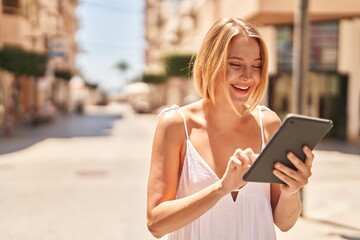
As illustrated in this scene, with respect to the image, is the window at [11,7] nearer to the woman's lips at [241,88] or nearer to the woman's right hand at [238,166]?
the woman's lips at [241,88]

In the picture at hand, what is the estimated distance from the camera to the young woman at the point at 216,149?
2141mm

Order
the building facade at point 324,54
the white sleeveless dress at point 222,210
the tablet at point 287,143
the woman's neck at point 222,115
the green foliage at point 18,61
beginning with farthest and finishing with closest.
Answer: the green foliage at point 18,61, the building facade at point 324,54, the woman's neck at point 222,115, the white sleeveless dress at point 222,210, the tablet at point 287,143

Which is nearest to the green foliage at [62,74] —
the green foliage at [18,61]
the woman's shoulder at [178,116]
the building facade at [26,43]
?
the building facade at [26,43]

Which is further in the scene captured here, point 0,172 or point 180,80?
point 180,80

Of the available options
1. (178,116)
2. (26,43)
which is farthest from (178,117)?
(26,43)

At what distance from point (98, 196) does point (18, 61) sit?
20026 mm

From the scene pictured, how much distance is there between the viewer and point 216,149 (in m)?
2.23

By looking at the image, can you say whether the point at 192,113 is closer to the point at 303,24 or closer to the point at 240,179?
the point at 240,179

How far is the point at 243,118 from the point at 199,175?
301 mm

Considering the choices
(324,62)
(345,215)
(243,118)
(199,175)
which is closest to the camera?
(199,175)

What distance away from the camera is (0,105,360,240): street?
311 inches

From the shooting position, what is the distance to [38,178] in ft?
42.3

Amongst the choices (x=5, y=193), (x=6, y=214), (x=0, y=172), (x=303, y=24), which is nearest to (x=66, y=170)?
(x=0, y=172)

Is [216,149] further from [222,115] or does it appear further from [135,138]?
[135,138]
